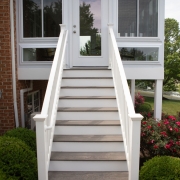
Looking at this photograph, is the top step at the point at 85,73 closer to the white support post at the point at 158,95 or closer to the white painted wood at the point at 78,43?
the white painted wood at the point at 78,43

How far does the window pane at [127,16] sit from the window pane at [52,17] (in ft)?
4.70

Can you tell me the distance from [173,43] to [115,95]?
18.4 metres

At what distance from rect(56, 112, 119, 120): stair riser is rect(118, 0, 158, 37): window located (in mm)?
2232

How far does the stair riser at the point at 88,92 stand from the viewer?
434 cm

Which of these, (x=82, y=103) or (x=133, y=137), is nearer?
(x=133, y=137)

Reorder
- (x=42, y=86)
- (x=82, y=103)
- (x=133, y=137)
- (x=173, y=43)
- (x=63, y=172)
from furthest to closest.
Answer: (x=173, y=43)
(x=42, y=86)
(x=82, y=103)
(x=63, y=172)
(x=133, y=137)

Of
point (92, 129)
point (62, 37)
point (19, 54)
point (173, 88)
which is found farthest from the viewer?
point (173, 88)

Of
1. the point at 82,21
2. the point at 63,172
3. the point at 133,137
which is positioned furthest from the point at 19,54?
the point at 133,137

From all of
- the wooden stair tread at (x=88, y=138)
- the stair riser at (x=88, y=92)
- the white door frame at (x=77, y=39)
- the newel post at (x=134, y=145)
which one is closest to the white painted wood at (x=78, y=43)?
the white door frame at (x=77, y=39)

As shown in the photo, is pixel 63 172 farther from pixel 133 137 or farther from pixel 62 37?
pixel 62 37

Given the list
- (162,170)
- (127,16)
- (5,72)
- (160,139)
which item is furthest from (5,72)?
(162,170)

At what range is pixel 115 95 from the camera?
4.26 metres

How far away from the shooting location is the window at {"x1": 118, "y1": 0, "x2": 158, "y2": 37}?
5.27m

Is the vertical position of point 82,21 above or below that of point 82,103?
above
